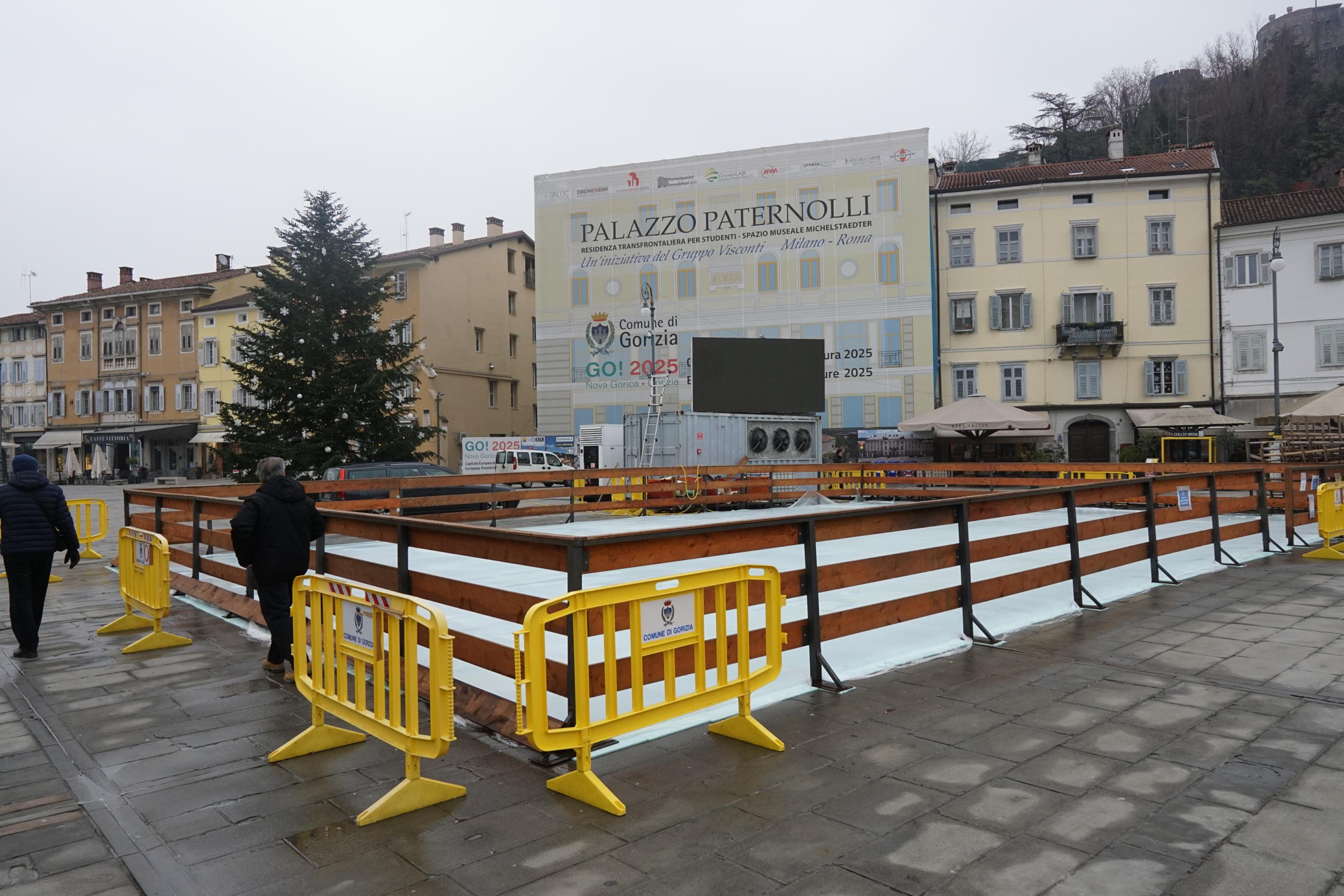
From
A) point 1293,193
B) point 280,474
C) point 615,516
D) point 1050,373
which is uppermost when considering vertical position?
point 1293,193

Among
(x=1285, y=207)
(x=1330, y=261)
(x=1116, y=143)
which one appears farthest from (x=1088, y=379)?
(x=1116, y=143)

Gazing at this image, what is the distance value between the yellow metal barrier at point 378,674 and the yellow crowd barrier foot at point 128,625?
4.11 meters

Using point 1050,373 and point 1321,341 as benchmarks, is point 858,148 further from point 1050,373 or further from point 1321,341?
point 1321,341

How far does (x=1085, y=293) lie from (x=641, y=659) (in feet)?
131

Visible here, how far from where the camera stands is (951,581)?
923 centimetres

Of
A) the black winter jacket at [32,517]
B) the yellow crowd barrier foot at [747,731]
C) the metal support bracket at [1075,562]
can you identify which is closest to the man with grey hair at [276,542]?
the black winter jacket at [32,517]

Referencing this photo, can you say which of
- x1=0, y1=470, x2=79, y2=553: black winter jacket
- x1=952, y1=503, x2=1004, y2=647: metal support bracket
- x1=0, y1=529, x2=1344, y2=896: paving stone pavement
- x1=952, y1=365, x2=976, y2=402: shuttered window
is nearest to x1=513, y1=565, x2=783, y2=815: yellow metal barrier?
x1=0, y1=529, x2=1344, y2=896: paving stone pavement

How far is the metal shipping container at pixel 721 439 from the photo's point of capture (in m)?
22.7

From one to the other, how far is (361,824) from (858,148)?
133 feet

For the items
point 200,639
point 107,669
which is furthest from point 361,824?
point 200,639

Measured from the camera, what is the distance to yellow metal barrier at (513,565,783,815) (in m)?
3.75

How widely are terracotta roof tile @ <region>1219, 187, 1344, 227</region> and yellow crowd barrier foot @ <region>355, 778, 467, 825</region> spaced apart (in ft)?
139

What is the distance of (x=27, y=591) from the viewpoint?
7164 millimetres

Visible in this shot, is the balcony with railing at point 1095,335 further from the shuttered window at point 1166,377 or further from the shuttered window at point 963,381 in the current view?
the shuttered window at point 963,381
